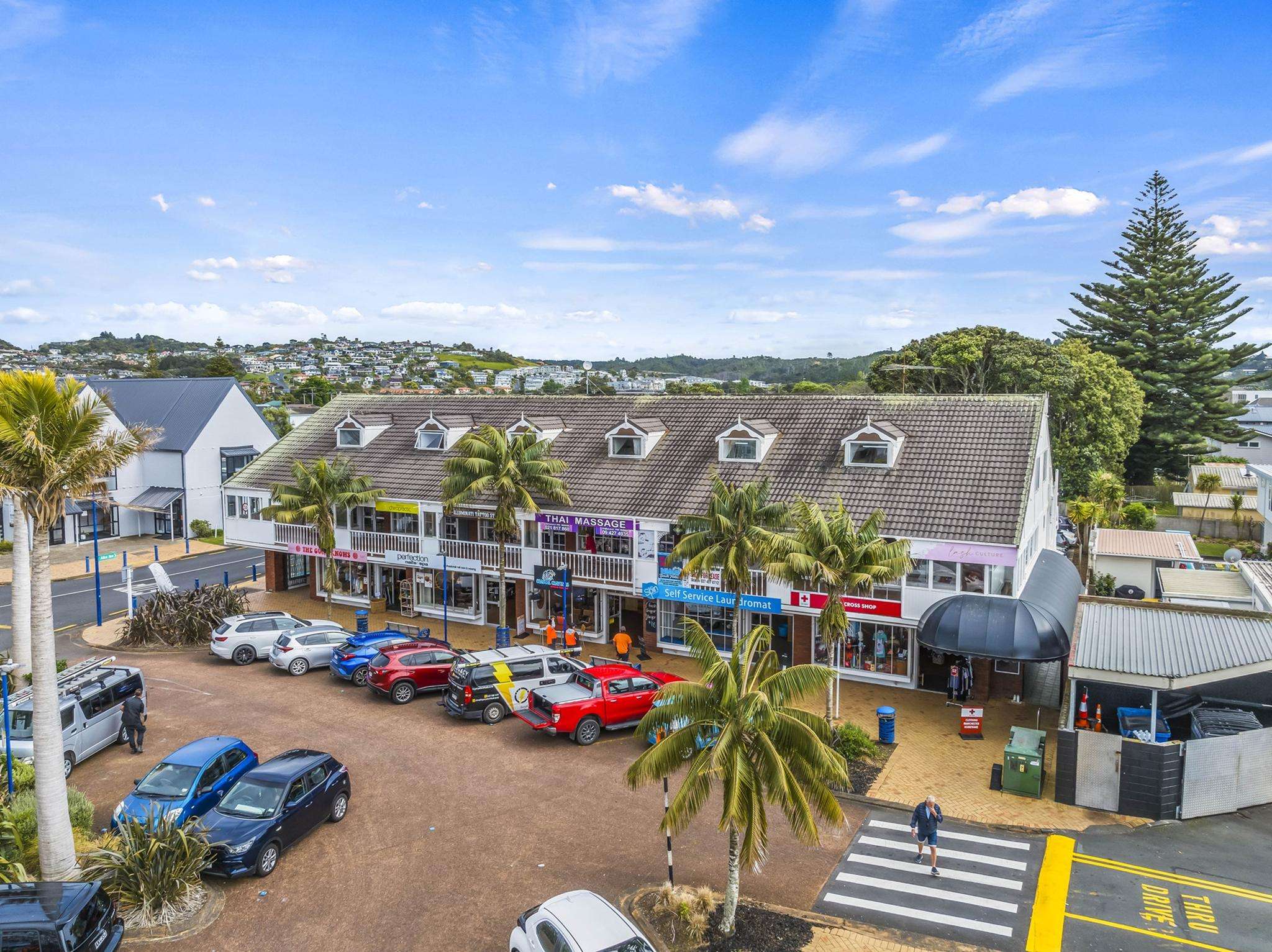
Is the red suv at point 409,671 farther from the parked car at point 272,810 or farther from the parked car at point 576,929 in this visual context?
the parked car at point 576,929

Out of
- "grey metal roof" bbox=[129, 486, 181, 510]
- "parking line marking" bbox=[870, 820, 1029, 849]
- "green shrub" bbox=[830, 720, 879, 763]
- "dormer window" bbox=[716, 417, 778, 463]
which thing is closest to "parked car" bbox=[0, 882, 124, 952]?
"parking line marking" bbox=[870, 820, 1029, 849]

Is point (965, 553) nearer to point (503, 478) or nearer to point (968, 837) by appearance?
point (968, 837)

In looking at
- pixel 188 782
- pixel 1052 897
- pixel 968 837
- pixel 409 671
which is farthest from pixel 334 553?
pixel 1052 897

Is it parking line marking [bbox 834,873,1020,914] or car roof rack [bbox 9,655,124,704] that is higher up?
car roof rack [bbox 9,655,124,704]

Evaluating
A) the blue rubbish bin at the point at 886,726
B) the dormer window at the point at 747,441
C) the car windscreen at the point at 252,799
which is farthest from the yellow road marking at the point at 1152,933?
the dormer window at the point at 747,441

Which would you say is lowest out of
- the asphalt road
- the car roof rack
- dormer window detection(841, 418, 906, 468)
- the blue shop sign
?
the asphalt road

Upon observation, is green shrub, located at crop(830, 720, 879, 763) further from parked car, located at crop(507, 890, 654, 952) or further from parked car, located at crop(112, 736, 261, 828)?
parked car, located at crop(112, 736, 261, 828)

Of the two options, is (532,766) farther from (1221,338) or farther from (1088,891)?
(1221,338)
